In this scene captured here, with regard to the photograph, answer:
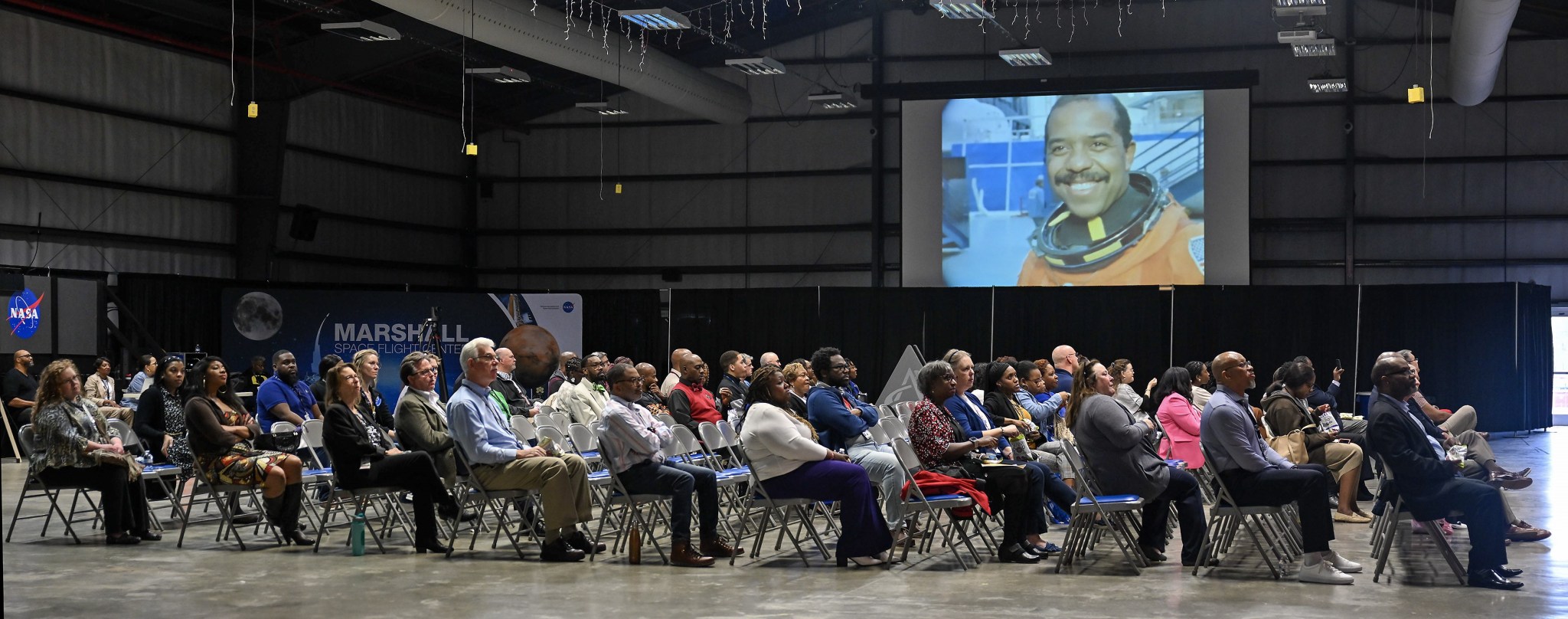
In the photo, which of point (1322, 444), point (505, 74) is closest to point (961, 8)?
point (505, 74)

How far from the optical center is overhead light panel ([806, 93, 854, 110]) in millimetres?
17594

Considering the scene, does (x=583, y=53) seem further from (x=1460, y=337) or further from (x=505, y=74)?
(x=1460, y=337)

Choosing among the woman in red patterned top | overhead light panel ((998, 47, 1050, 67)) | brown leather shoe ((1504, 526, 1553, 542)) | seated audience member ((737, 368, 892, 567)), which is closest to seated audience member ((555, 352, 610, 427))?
seated audience member ((737, 368, 892, 567))

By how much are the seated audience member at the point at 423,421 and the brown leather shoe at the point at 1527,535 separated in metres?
5.50

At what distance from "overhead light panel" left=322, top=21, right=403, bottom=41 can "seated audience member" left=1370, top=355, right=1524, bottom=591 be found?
411 inches

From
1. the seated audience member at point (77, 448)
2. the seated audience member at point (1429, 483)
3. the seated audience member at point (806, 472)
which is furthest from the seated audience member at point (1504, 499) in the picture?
the seated audience member at point (77, 448)

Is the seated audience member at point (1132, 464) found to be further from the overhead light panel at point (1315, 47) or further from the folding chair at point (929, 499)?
the overhead light panel at point (1315, 47)

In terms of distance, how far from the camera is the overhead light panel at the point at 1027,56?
15.8 meters

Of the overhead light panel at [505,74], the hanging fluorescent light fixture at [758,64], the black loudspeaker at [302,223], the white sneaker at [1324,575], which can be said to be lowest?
the white sneaker at [1324,575]

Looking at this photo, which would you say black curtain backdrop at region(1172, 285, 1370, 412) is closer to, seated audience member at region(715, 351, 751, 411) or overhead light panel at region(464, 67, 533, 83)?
seated audience member at region(715, 351, 751, 411)

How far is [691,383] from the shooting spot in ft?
29.9

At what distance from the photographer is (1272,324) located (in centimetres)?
1598

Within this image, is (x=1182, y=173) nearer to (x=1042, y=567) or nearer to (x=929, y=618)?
(x=1042, y=567)

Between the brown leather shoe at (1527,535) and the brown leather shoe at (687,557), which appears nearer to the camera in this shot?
the brown leather shoe at (687,557)
